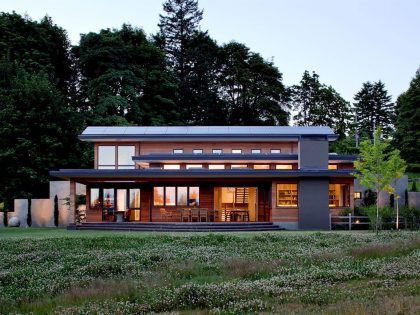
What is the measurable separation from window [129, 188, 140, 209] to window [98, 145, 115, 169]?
194 inches

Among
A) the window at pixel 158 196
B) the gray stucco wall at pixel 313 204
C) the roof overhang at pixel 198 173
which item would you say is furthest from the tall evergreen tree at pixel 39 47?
the gray stucco wall at pixel 313 204

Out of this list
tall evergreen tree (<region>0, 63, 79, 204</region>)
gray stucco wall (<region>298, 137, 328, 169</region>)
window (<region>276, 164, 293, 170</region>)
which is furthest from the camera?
tall evergreen tree (<region>0, 63, 79, 204</region>)

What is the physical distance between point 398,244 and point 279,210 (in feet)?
50.6

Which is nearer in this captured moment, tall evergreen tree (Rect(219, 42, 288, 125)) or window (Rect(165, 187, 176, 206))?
window (Rect(165, 187, 176, 206))

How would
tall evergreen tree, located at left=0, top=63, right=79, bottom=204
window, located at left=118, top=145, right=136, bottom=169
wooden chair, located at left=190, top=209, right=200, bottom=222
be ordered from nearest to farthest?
wooden chair, located at left=190, top=209, right=200, bottom=222, window, located at left=118, top=145, right=136, bottom=169, tall evergreen tree, located at left=0, top=63, right=79, bottom=204

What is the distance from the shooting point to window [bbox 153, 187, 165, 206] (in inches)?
1518

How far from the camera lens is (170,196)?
38.5 m

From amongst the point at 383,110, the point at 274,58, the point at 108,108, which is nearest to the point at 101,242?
the point at 108,108

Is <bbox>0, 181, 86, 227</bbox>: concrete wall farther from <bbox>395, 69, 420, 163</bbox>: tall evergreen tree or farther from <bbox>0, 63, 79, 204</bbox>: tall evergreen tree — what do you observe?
<bbox>395, 69, 420, 163</bbox>: tall evergreen tree

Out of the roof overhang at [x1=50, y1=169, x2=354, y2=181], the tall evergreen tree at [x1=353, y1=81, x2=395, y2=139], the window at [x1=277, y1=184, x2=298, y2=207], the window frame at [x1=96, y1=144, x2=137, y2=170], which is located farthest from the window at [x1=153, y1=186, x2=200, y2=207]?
the tall evergreen tree at [x1=353, y1=81, x2=395, y2=139]

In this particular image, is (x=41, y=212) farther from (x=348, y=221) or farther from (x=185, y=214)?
(x=348, y=221)

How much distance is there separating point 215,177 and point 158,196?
16.6ft

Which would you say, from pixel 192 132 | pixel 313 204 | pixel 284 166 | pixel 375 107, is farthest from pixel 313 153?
pixel 375 107

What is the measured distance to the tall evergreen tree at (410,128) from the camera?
200 feet
